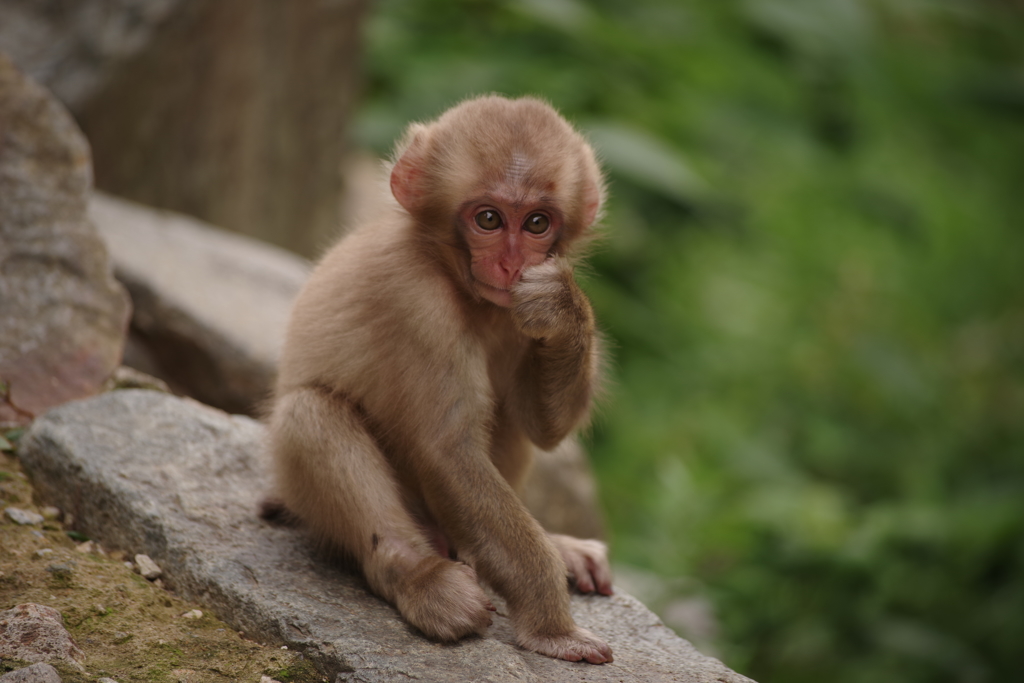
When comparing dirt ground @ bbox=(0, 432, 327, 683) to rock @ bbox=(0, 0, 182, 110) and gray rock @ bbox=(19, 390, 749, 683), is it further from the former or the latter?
rock @ bbox=(0, 0, 182, 110)

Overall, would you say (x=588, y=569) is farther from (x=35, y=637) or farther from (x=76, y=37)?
(x=76, y=37)

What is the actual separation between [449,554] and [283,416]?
79 cm

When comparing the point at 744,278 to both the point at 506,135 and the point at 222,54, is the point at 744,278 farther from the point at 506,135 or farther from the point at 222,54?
the point at 506,135

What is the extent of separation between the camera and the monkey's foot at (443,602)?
10.2 ft

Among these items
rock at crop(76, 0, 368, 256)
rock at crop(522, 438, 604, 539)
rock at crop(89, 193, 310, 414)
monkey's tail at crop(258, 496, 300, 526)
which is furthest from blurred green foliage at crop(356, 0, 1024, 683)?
monkey's tail at crop(258, 496, 300, 526)

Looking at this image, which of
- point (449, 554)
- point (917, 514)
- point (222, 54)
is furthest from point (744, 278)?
point (449, 554)

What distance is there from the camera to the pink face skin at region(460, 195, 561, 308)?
3379 mm

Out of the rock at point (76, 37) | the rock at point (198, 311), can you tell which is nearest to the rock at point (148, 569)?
the rock at point (198, 311)

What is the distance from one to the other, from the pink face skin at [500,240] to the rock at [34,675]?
5.44 feet

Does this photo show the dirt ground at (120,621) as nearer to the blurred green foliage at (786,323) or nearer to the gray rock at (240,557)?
the gray rock at (240,557)

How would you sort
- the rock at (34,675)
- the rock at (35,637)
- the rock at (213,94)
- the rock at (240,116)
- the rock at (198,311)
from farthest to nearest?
the rock at (240,116), the rock at (213,94), the rock at (198,311), the rock at (35,637), the rock at (34,675)

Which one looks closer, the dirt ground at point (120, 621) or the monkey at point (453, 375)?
the dirt ground at point (120, 621)

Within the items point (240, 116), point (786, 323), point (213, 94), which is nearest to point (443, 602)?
point (213, 94)

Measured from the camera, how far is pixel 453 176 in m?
3.45
